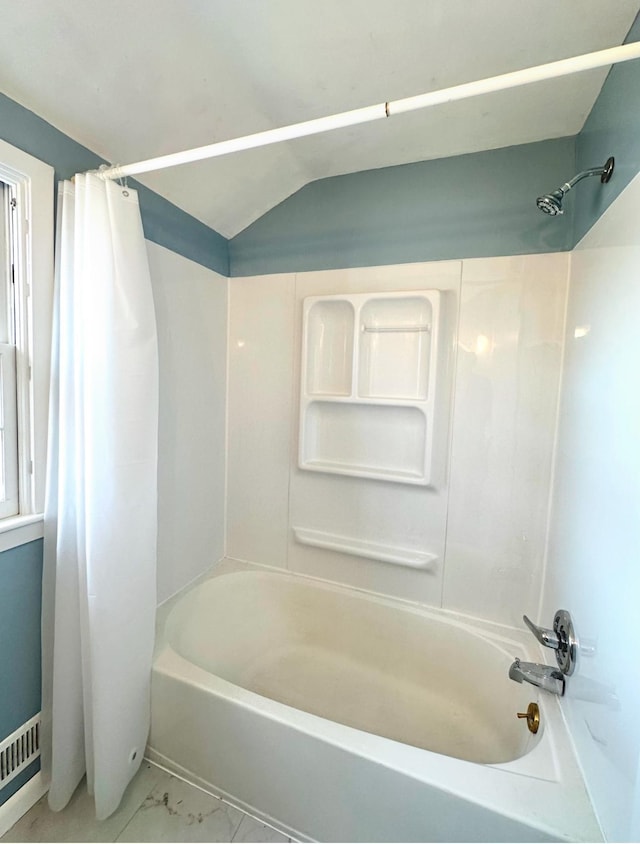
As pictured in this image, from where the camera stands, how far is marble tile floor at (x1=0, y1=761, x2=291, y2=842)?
109 cm

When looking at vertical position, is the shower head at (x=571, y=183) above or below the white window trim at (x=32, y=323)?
above

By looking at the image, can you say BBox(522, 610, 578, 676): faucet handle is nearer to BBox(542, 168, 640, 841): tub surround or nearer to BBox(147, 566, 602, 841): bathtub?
BBox(542, 168, 640, 841): tub surround

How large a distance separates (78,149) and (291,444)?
1.40m

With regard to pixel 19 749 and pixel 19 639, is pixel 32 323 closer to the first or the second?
pixel 19 639

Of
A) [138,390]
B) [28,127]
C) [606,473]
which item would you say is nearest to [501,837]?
[606,473]

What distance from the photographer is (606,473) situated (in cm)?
93

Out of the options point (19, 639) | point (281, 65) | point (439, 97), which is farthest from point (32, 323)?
point (439, 97)

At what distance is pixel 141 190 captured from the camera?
139cm

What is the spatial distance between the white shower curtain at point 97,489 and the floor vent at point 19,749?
33 millimetres

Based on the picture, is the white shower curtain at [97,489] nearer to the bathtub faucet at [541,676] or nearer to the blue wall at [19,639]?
the blue wall at [19,639]

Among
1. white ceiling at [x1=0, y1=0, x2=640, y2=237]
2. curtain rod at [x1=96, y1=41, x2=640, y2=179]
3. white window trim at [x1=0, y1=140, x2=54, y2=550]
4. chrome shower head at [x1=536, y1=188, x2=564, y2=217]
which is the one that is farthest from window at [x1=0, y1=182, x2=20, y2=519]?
chrome shower head at [x1=536, y1=188, x2=564, y2=217]

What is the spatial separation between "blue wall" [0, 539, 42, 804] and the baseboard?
2 cm

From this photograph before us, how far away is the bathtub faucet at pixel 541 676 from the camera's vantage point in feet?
3.84

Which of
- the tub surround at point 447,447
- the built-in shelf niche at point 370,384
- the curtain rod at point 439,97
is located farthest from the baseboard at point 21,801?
the curtain rod at point 439,97
